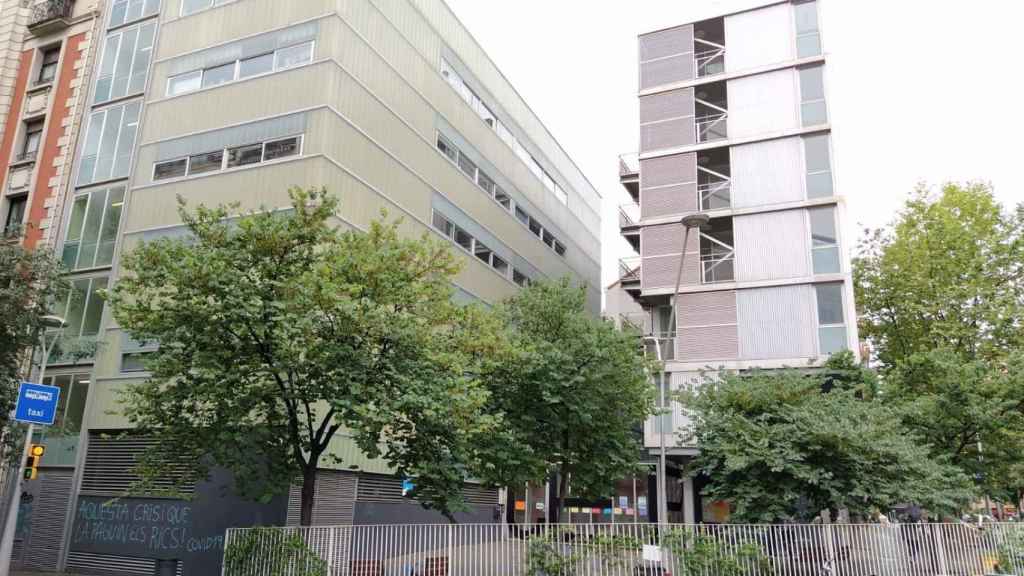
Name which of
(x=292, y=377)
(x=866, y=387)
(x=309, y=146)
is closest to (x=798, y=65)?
(x=866, y=387)

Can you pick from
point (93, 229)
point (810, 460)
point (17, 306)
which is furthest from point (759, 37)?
point (17, 306)

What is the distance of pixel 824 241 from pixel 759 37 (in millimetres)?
9935

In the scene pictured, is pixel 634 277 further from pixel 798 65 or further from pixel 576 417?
pixel 576 417

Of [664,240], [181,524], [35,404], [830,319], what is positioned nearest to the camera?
[35,404]

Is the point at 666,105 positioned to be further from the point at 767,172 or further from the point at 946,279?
the point at 946,279

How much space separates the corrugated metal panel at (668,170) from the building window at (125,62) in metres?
20.5

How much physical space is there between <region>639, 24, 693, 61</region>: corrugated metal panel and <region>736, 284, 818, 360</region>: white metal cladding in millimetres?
12199

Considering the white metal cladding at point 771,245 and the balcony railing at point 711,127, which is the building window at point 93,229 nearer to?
the balcony railing at point 711,127

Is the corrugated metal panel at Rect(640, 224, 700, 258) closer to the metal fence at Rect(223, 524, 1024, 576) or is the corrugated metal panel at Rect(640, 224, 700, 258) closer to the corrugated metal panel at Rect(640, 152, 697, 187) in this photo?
the corrugated metal panel at Rect(640, 152, 697, 187)

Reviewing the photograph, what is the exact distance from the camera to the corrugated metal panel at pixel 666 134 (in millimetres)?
33438

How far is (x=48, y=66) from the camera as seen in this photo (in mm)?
31703

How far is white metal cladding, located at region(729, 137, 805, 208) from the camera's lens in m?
31.0

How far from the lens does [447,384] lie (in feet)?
51.7

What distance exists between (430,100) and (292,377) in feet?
56.8
